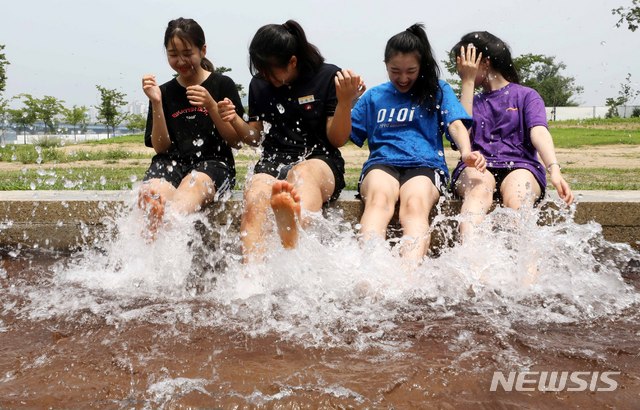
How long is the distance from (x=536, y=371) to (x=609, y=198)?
2133mm

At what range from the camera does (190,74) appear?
3.75m

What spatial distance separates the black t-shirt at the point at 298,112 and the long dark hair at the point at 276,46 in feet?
0.57

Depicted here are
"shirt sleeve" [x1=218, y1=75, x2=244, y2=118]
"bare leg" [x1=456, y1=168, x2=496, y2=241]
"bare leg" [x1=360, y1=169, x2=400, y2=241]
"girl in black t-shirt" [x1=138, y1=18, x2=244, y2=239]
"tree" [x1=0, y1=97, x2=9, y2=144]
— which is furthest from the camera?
"tree" [x1=0, y1=97, x2=9, y2=144]

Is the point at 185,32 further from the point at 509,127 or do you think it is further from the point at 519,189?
the point at 519,189

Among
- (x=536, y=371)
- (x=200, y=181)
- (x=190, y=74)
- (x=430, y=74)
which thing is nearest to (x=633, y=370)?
(x=536, y=371)

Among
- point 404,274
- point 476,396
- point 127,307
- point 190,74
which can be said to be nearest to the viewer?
point 476,396

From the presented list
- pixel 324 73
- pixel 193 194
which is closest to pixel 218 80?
pixel 324 73

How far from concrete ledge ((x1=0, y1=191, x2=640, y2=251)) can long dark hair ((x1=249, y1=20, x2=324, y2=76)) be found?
826 mm

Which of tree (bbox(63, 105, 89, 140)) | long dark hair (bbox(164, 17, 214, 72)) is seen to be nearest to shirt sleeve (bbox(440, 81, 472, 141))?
long dark hair (bbox(164, 17, 214, 72))

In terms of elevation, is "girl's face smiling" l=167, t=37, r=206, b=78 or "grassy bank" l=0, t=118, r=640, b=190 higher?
"girl's face smiling" l=167, t=37, r=206, b=78

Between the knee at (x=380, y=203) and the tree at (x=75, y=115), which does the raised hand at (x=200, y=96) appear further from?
the tree at (x=75, y=115)

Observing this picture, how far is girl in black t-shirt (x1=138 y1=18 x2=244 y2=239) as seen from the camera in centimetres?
345

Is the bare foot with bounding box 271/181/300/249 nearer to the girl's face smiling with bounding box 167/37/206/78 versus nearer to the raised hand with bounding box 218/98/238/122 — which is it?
the raised hand with bounding box 218/98/238/122

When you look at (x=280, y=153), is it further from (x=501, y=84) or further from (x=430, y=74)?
(x=501, y=84)
